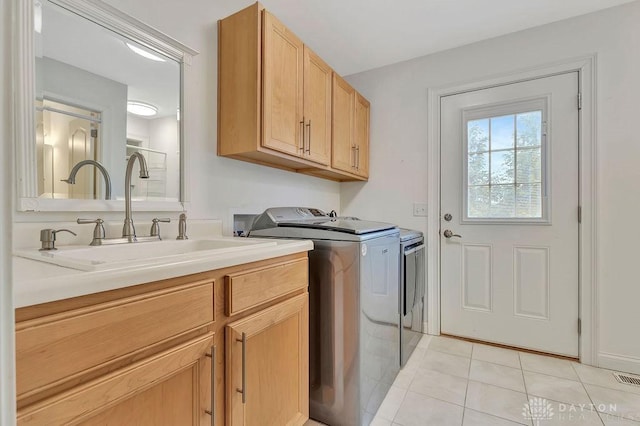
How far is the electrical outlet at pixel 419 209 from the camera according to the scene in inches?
99.8

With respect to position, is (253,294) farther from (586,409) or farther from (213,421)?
(586,409)

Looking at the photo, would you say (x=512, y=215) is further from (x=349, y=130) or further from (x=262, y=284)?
(x=262, y=284)

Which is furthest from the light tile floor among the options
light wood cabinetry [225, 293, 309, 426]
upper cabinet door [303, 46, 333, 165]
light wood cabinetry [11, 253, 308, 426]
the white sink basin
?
upper cabinet door [303, 46, 333, 165]

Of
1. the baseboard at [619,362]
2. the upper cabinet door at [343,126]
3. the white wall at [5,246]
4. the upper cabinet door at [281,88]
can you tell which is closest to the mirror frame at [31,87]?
the upper cabinet door at [281,88]

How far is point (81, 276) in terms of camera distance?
0.59 metres

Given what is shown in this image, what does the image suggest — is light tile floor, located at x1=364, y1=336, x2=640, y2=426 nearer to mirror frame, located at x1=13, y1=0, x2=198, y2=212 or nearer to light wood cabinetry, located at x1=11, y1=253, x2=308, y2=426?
light wood cabinetry, located at x1=11, y1=253, x2=308, y2=426

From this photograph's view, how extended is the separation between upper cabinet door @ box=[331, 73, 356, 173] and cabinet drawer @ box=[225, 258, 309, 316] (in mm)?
1132

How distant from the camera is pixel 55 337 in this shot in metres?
0.55

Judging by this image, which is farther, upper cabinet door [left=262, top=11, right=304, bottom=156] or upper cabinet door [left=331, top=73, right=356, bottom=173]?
upper cabinet door [left=331, top=73, right=356, bottom=173]

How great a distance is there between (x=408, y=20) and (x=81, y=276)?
7.77 ft

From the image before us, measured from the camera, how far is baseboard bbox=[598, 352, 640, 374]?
187cm

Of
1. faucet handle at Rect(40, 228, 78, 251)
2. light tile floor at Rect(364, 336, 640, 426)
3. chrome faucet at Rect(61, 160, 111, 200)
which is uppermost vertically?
chrome faucet at Rect(61, 160, 111, 200)

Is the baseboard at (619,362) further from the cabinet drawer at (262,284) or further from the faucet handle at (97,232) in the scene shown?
the faucet handle at (97,232)

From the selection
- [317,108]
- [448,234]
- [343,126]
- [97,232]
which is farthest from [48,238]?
[448,234]
